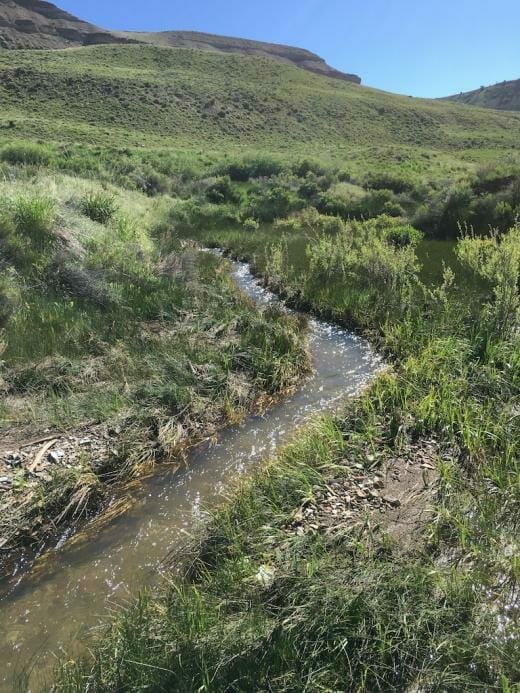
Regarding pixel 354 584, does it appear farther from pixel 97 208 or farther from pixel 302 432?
pixel 97 208

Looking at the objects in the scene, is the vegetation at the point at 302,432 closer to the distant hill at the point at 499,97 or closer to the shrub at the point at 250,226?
the shrub at the point at 250,226

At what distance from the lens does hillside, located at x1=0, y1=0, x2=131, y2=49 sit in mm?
108688

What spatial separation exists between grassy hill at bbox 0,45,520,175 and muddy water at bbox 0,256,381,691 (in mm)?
38525

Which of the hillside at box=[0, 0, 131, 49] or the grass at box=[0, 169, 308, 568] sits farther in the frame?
the hillside at box=[0, 0, 131, 49]

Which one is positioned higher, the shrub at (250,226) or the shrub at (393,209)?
the shrub at (393,209)

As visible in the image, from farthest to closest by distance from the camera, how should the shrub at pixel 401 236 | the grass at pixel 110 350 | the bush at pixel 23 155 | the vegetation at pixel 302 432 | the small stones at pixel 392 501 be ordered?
the bush at pixel 23 155
the shrub at pixel 401 236
the grass at pixel 110 350
the small stones at pixel 392 501
the vegetation at pixel 302 432

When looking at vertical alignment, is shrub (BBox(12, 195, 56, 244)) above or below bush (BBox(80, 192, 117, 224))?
below

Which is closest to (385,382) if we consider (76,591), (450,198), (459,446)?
(459,446)

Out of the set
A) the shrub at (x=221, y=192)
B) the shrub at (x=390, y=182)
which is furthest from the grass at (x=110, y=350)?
the shrub at (x=390, y=182)

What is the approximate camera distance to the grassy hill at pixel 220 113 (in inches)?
2104

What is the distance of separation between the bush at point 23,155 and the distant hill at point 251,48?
14926 centimetres

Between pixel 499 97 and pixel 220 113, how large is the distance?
405 feet

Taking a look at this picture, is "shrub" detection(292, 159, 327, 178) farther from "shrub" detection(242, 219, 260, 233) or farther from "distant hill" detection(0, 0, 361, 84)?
"distant hill" detection(0, 0, 361, 84)

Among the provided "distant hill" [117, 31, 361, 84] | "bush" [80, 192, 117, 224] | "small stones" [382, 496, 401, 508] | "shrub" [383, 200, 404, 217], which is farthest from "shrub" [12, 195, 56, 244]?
"distant hill" [117, 31, 361, 84]
